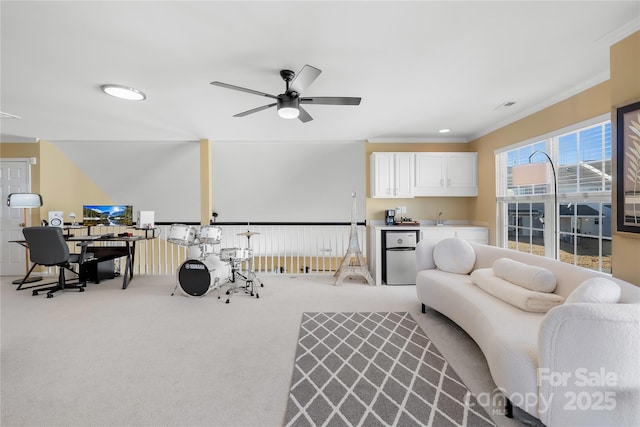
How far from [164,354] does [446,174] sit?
4.58 m

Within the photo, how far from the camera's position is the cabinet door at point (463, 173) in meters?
4.43

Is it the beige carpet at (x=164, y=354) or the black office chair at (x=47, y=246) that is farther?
the black office chair at (x=47, y=246)

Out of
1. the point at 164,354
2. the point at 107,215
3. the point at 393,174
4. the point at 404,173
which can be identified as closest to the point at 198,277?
the point at 164,354

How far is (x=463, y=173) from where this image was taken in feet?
14.5

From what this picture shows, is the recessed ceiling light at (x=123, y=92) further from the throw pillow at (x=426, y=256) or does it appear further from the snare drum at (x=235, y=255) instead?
the throw pillow at (x=426, y=256)

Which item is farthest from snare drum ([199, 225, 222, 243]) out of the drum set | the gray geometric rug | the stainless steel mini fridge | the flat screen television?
the stainless steel mini fridge

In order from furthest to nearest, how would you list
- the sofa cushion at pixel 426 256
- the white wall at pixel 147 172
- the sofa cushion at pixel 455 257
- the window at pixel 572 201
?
the white wall at pixel 147 172 < the sofa cushion at pixel 426 256 < the sofa cushion at pixel 455 257 < the window at pixel 572 201

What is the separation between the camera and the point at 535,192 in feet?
10.7

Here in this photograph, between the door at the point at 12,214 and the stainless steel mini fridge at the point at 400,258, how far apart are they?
6.32 meters

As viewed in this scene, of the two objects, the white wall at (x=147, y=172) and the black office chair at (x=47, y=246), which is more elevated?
the white wall at (x=147, y=172)

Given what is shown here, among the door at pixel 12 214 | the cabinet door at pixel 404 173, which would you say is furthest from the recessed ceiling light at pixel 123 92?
the cabinet door at pixel 404 173

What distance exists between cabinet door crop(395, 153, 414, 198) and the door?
6.48 metres

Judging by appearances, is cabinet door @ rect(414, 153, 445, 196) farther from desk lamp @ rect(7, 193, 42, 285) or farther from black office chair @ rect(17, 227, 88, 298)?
desk lamp @ rect(7, 193, 42, 285)

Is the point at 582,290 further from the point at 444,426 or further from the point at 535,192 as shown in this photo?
the point at 535,192
